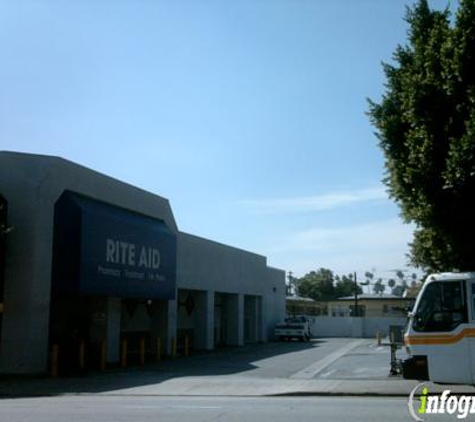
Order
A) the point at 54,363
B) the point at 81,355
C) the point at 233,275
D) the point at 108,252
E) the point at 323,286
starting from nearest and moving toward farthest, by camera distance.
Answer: the point at 54,363, the point at 81,355, the point at 108,252, the point at 233,275, the point at 323,286

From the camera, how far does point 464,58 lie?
16.2 meters

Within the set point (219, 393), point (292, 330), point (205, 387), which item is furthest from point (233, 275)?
point (219, 393)

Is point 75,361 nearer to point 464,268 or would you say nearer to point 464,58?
point 464,268

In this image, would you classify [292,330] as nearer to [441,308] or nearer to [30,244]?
[30,244]

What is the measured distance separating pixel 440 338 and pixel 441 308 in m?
0.62

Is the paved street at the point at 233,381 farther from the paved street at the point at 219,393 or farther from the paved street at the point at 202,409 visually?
the paved street at the point at 202,409

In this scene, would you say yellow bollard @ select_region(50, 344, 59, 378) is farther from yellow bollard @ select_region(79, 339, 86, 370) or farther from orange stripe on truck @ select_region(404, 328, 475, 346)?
orange stripe on truck @ select_region(404, 328, 475, 346)

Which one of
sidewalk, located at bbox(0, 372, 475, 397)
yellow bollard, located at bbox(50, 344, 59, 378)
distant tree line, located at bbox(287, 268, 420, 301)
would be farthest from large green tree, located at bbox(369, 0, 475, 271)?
distant tree line, located at bbox(287, 268, 420, 301)

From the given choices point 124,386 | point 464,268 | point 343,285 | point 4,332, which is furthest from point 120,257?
point 343,285

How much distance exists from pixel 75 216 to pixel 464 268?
12565 mm

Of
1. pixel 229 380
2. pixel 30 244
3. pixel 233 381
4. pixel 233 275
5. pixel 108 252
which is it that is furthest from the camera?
pixel 233 275

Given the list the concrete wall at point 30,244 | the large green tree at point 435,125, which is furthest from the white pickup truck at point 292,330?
the large green tree at point 435,125

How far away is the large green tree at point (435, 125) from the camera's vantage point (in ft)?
53.1

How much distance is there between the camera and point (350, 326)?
2458 inches
